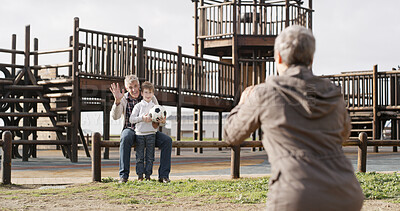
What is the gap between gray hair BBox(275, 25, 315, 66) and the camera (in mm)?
2379

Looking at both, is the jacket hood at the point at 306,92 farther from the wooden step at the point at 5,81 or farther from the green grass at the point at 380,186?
the wooden step at the point at 5,81

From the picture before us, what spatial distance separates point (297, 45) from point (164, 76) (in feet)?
43.8

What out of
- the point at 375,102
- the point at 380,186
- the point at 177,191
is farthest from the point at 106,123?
the point at 375,102

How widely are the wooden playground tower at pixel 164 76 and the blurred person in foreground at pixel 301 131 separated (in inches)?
405

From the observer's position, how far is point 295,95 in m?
2.30

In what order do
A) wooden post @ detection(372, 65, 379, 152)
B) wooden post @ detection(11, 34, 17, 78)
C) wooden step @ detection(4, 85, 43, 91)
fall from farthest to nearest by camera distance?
wooden post @ detection(372, 65, 379, 152), wooden post @ detection(11, 34, 17, 78), wooden step @ detection(4, 85, 43, 91)

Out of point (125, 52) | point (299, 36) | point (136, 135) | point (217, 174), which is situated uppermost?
point (125, 52)

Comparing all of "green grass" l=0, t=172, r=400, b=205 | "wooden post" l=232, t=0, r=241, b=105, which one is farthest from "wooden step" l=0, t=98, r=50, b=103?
"wooden post" l=232, t=0, r=241, b=105

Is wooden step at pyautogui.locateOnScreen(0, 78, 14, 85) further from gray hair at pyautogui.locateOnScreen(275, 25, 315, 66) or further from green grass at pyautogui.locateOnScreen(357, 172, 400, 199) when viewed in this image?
gray hair at pyautogui.locateOnScreen(275, 25, 315, 66)

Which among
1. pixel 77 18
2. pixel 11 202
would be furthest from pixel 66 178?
pixel 77 18

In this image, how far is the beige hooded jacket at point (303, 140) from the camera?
7.32 ft

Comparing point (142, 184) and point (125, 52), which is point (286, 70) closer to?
point (142, 184)

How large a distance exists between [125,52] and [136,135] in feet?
19.6

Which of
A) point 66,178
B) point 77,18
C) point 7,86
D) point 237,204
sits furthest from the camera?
point 7,86
